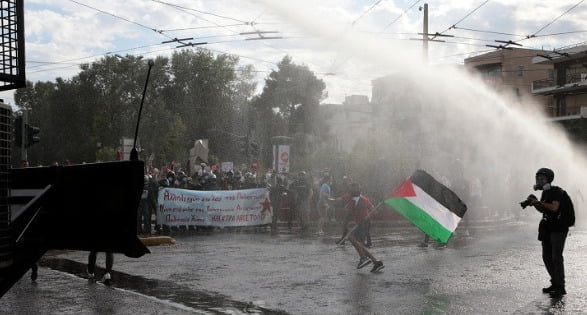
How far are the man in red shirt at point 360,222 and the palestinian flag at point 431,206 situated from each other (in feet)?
2.18

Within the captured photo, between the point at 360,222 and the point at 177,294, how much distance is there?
3787mm

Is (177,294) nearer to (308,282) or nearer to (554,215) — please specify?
(308,282)

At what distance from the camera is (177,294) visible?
8.74 metres

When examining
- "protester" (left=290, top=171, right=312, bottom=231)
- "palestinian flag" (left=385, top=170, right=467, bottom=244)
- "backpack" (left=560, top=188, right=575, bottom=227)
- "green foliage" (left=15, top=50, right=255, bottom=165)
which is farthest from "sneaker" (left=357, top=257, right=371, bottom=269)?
"green foliage" (left=15, top=50, right=255, bottom=165)

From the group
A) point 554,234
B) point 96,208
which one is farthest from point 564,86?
point 96,208

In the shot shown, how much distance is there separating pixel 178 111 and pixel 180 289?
58656 mm

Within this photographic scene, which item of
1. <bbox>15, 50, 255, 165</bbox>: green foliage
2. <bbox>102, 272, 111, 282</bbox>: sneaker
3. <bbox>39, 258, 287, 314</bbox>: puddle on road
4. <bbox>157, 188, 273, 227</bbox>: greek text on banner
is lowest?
<bbox>39, 258, 287, 314</bbox>: puddle on road

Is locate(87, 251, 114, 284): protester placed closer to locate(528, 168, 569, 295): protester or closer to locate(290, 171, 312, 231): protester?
locate(528, 168, 569, 295): protester

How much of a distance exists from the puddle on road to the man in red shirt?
309 cm

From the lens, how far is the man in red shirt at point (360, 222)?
10891mm

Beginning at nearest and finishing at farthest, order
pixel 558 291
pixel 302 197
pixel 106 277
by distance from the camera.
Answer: pixel 558 291 < pixel 106 277 < pixel 302 197

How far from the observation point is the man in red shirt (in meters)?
10.9

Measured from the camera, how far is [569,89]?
185 ft

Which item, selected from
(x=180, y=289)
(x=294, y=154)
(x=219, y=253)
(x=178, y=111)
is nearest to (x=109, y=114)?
(x=178, y=111)
